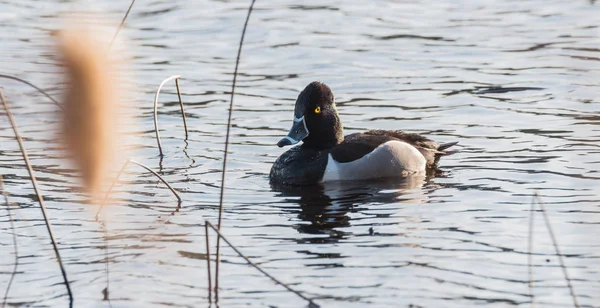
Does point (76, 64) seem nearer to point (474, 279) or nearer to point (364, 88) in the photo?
point (474, 279)

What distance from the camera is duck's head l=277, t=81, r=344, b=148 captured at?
9.60m

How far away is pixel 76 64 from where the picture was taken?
2.29 m

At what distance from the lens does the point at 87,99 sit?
234cm

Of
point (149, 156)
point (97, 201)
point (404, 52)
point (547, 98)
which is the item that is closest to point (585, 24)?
point (404, 52)

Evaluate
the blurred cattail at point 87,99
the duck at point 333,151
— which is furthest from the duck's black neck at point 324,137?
the blurred cattail at point 87,99

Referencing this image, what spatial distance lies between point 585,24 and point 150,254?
11.8 metres

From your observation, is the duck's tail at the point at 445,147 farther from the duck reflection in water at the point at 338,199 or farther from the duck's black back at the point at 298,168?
the duck's black back at the point at 298,168

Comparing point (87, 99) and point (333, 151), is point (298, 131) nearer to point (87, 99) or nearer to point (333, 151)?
point (333, 151)

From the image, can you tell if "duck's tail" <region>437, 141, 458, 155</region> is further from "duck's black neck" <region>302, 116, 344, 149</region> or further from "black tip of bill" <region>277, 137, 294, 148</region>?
"black tip of bill" <region>277, 137, 294, 148</region>

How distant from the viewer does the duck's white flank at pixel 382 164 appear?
31.0 feet

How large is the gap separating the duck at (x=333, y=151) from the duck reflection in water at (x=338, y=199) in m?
0.09

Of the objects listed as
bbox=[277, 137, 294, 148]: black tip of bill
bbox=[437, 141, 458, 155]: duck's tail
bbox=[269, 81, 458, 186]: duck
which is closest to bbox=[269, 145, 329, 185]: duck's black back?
bbox=[269, 81, 458, 186]: duck

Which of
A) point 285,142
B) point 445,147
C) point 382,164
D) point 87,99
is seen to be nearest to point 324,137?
point 285,142

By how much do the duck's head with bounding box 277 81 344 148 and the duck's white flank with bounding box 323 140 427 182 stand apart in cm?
33
